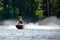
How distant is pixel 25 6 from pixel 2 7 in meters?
4.15

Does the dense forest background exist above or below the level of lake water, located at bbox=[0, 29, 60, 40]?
below

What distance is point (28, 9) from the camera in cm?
6269

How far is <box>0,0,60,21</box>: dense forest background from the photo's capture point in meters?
59.9

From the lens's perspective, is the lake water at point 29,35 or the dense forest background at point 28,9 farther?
the dense forest background at point 28,9

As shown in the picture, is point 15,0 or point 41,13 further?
point 15,0

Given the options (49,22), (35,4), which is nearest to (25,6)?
(35,4)

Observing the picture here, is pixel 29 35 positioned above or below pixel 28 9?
above

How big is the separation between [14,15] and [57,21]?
8.28 m

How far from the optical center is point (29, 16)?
61281mm

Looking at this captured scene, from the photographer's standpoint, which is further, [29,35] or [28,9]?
[28,9]

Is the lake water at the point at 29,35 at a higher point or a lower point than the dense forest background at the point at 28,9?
higher

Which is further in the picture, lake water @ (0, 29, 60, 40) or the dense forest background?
the dense forest background

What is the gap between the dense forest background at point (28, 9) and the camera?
5988 cm

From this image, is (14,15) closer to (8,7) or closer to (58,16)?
(8,7)
